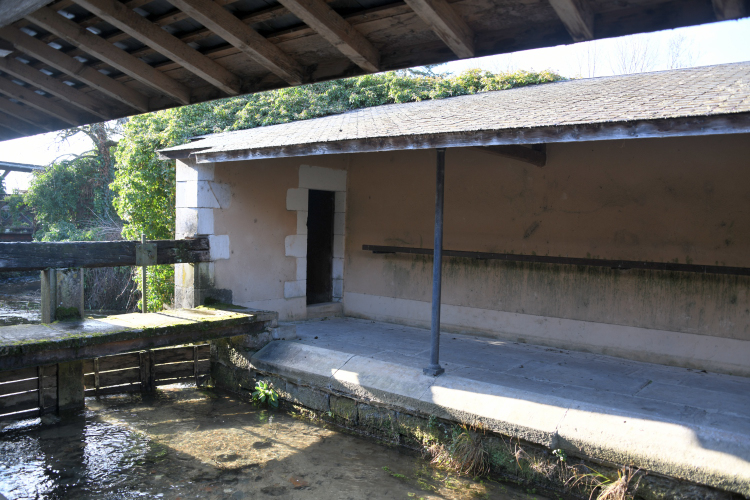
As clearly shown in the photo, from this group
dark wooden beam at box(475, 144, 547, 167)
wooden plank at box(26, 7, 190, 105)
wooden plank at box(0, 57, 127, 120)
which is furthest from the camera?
dark wooden beam at box(475, 144, 547, 167)

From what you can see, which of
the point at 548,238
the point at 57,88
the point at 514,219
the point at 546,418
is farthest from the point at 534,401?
the point at 57,88

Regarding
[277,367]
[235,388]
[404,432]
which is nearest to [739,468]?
[404,432]

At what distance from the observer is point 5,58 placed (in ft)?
9.60

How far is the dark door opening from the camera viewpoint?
23.9ft

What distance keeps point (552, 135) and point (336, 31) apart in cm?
161

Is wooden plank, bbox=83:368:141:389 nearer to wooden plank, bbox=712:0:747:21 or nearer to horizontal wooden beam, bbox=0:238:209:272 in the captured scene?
horizontal wooden beam, bbox=0:238:209:272

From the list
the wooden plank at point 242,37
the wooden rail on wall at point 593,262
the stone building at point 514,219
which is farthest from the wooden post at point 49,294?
the wooden rail on wall at point 593,262

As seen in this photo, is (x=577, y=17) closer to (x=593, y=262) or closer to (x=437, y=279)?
(x=437, y=279)

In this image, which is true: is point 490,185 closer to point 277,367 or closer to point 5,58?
point 277,367

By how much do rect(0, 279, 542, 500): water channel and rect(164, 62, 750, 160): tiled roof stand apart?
2.40 metres

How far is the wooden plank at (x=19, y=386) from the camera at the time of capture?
4.57 meters

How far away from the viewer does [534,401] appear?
3.75m

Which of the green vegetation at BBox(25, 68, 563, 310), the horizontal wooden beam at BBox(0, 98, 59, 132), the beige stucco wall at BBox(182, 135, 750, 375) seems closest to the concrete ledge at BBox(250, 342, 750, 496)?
the beige stucco wall at BBox(182, 135, 750, 375)

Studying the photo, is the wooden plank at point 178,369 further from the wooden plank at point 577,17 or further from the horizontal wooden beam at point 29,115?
the wooden plank at point 577,17
